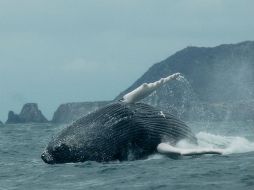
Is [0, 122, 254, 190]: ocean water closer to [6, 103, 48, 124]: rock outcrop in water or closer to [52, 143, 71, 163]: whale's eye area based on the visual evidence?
[52, 143, 71, 163]: whale's eye area

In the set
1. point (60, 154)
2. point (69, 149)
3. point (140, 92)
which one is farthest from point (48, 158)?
point (140, 92)

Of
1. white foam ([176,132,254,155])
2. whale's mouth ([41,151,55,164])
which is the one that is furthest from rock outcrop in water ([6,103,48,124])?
whale's mouth ([41,151,55,164])

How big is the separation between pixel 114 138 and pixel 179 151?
173 centimetres

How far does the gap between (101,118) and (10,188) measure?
13.5 ft

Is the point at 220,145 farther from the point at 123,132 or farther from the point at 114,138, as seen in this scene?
the point at 114,138

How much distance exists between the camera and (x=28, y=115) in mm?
179125

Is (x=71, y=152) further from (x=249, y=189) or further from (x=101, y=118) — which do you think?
(x=249, y=189)

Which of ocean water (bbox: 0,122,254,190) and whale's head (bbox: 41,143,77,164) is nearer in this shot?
ocean water (bbox: 0,122,254,190)

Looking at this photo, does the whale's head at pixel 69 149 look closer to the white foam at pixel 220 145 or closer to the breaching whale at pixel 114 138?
the breaching whale at pixel 114 138

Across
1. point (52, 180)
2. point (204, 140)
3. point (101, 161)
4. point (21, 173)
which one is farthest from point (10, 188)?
point (204, 140)

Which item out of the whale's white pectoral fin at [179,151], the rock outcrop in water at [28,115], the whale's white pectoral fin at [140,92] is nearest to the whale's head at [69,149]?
the whale's white pectoral fin at [179,151]

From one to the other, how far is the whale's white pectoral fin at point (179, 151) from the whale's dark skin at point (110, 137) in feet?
1.08

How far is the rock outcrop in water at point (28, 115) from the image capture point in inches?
6832

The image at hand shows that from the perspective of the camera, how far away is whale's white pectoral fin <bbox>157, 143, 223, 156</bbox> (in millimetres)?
15938
